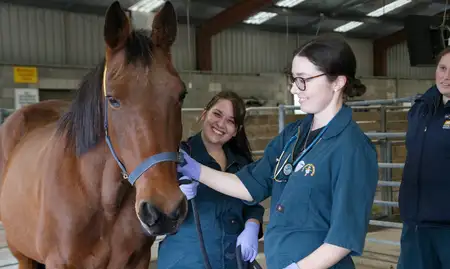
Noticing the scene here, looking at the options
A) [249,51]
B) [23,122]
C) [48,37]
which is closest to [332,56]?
[23,122]

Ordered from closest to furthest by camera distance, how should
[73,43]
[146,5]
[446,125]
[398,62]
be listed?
[446,125], [146,5], [73,43], [398,62]

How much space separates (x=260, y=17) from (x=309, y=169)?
1229cm

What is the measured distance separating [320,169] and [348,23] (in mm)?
14575

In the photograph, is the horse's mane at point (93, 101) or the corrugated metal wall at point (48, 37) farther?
the corrugated metal wall at point (48, 37)

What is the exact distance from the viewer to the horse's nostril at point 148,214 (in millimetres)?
1191

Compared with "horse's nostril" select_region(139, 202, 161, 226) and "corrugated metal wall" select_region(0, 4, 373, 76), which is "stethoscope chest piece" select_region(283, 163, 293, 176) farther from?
"corrugated metal wall" select_region(0, 4, 373, 76)

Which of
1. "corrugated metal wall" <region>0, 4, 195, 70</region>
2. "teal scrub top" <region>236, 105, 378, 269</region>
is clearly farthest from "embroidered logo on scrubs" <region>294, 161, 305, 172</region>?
"corrugated metal wall" <region>0, 4, 195, 70</region>

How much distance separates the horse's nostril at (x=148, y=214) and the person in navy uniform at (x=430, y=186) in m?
1.40

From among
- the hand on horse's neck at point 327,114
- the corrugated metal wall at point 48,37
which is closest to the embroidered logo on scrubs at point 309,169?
the hand on horse's neck at point 327,114

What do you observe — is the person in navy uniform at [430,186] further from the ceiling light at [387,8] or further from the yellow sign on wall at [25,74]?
the ceiling light at [387,8]

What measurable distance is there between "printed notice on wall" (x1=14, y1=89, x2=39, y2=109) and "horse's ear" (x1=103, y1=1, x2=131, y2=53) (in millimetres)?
8620

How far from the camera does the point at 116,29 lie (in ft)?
4.56

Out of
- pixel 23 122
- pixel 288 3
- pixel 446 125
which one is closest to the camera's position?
pixel 446 125

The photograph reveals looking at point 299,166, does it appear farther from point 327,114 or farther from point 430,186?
point 430,186
